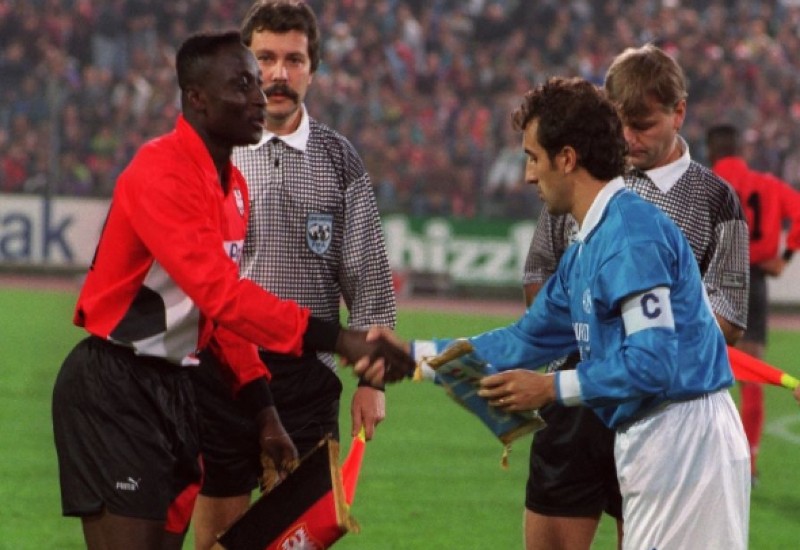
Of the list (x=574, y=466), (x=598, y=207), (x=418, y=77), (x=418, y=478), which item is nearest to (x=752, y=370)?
(x=574, y=466)

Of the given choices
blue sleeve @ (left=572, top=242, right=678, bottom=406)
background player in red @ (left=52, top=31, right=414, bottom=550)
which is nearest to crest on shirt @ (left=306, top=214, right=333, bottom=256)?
background player in red @ (left=52, top=31, right=414, bottom=550)

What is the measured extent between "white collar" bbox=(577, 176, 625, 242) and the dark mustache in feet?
5.31

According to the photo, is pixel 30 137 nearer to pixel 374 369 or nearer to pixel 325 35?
pixel 325 35

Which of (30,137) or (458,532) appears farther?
(30,137)

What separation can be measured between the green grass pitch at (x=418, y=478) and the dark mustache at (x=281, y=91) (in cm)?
285

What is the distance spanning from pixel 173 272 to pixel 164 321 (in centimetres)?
23

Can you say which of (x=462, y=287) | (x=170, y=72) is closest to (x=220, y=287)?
(x=462, y=287)

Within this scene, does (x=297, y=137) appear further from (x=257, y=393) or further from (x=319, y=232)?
(x=257, y=393)

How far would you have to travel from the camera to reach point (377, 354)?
439 cm

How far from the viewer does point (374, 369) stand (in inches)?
173

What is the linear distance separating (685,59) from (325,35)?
611 cm

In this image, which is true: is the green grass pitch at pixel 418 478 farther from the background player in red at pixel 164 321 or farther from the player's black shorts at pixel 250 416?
the background player in red at pixel 164 321

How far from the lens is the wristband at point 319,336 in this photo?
426 cm

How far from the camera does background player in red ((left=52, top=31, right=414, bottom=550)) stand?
4125mm
